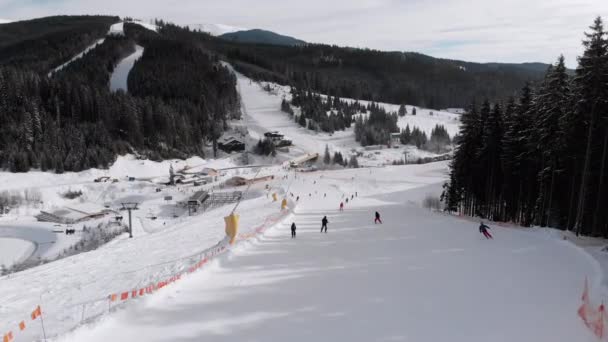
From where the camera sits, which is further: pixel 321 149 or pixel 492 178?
pixel 321 149

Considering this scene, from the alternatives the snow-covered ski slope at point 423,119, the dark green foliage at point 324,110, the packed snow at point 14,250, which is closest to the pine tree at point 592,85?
the packed snow at point 14,250

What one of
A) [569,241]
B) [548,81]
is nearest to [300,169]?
[548,81]

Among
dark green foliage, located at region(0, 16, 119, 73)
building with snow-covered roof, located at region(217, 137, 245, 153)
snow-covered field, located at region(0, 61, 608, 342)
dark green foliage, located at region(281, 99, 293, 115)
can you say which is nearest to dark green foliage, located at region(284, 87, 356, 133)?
dark green foliage, located at region(281, 99, 293, 115)

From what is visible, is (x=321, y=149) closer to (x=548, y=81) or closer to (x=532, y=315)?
(x=548, y=81)

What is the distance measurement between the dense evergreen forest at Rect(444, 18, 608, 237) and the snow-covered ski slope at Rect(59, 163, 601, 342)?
6117 millimetres

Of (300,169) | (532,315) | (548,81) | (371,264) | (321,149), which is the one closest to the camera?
(532,315)

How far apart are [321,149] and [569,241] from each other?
336 ft

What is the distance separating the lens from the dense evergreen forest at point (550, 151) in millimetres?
21984

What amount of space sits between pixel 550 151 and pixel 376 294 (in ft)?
60.7

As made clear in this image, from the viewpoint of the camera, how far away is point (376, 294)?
1268 centimetres

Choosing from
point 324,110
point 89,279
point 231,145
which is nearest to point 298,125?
point 324,110

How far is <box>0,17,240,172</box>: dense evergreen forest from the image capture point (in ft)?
248

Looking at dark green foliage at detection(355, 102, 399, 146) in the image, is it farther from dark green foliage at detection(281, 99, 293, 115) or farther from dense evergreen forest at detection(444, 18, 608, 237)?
dense evergreen forest at detection(444, 18, 608, 237)

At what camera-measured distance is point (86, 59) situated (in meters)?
156
